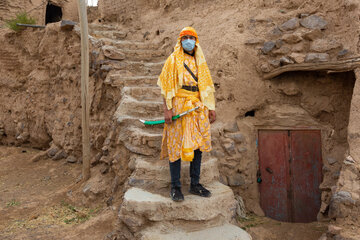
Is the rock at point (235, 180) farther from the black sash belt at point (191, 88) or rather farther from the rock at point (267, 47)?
the rock at point (267, 47)

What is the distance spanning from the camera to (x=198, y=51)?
2.67 m

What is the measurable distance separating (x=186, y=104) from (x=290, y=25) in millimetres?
2281

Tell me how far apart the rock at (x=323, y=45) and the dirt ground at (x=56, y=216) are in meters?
2.30

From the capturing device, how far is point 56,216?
147 inches

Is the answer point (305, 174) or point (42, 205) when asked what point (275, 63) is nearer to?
point (305, 174)

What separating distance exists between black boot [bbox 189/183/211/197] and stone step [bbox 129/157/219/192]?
0.85 ft

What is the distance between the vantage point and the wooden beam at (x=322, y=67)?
3051mm

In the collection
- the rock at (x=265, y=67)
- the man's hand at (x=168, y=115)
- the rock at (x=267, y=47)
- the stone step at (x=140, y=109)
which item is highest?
the rock at (x=267, y=47)

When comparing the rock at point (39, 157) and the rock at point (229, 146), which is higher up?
the rock at point (229, 146)

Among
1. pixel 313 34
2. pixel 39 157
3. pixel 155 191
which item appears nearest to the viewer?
pixel 155 191

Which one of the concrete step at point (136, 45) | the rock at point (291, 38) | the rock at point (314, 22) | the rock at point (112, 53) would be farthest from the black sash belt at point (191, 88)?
the concrete step at point (136, 45)

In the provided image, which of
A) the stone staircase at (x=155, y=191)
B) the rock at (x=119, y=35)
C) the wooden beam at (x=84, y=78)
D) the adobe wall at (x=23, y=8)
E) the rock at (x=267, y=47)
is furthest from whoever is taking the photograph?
the adobe wall at (x=23, y=8)

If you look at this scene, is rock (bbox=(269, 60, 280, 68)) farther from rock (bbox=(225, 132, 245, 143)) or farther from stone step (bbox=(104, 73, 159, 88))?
stone step (bbox=(104, 73, 159, 88))

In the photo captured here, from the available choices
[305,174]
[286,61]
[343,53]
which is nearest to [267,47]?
[286,61]
